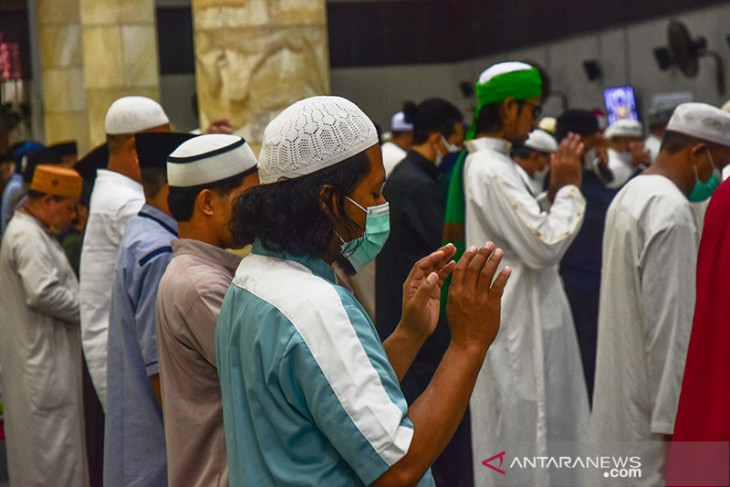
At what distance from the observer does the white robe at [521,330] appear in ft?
13.4

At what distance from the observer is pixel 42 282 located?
4.52 meters

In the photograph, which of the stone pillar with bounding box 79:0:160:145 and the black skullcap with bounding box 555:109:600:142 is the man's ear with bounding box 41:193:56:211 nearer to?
the black skullcap with bounding box 555:109:600:142

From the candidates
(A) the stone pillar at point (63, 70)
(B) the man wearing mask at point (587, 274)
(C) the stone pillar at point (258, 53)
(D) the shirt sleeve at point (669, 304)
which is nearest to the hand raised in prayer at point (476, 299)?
(D) the shirt sleeve at point (669, 304)

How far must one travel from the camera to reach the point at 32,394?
4.67 m

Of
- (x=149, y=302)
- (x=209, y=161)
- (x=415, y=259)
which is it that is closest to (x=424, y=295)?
(x=209, y=161)

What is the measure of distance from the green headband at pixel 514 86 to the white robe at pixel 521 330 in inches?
7.4

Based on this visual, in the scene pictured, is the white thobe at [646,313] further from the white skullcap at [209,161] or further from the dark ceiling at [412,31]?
the dark ceiling at [412,31]

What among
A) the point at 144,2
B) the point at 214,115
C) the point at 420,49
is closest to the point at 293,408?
the point at 214,115

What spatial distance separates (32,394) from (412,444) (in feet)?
11.0

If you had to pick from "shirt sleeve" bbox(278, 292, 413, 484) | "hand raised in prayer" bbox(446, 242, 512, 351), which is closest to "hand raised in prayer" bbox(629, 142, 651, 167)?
"hand raised in prayer" bbox(446, 242, 512, 351)

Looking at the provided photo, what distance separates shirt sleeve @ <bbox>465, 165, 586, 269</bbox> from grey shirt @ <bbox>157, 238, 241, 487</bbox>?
1.81 m

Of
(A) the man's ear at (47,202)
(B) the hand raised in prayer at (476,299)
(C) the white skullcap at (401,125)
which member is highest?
(B) the hand raised in prayer at (476,299)

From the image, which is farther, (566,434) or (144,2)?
(144,2)

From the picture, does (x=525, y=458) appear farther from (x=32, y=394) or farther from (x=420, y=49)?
(x=420, y=49)
